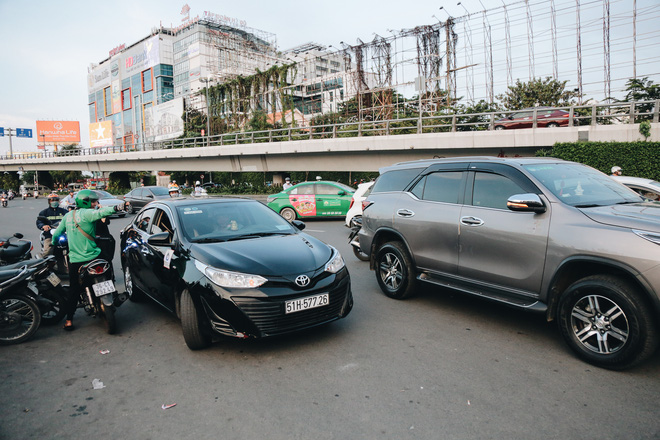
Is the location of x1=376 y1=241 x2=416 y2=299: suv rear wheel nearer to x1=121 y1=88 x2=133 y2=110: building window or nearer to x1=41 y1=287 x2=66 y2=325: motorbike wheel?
x1=41 y1=287 x2=66 y2=325: motorbike wheel

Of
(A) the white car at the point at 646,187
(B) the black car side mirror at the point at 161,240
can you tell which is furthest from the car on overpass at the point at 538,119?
(B) the black car side mirror at the point at 161,240

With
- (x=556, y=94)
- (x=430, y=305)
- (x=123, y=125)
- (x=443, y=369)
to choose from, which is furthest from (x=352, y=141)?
(x=123, y=125)

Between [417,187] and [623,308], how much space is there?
115 inches

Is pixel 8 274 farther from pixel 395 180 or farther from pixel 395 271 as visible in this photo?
pixel 395 180

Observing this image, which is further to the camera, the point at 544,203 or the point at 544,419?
the point at 544,203

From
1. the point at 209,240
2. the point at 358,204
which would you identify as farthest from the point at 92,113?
the point at 209,240

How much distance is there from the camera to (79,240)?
521 centimetres

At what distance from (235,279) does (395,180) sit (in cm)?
319

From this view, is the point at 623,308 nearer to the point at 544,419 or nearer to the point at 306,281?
the point at 544,419

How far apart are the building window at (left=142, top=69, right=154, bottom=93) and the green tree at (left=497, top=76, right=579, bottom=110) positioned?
92.0m

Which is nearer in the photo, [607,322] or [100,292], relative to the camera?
[607,322]

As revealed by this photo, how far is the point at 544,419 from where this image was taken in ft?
10.0

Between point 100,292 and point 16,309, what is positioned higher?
point 100,292

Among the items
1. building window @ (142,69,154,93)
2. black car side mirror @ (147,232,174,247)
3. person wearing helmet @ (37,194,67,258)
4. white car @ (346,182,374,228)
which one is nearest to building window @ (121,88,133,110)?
building window @ (142,69,154,93)
